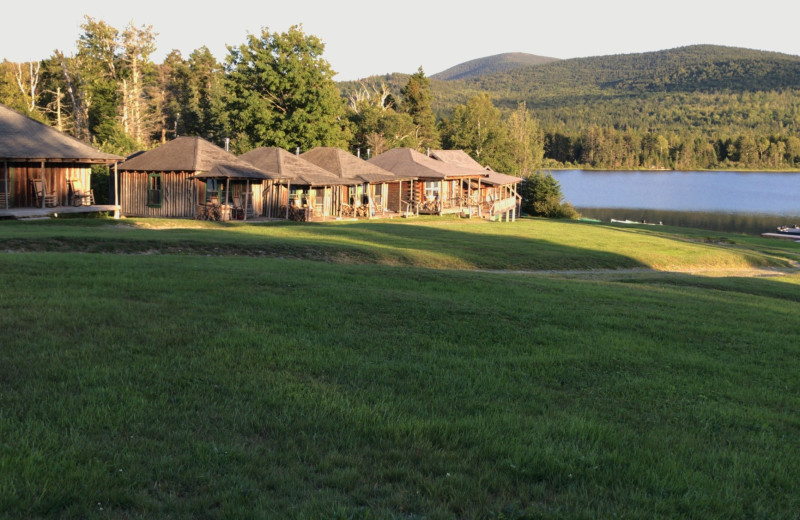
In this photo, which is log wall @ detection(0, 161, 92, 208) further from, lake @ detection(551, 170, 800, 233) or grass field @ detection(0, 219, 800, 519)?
lake @ detection(551, 170, 800, 233)

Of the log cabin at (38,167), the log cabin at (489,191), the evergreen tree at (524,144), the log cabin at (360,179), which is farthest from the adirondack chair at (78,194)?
the evergreen tree at (524,144)

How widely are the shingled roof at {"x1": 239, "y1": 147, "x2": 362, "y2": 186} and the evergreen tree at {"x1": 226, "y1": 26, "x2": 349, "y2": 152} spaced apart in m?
16.3

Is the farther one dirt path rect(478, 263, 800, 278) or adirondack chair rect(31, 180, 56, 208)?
adirondack chair rect(31, 180, 56, 208)

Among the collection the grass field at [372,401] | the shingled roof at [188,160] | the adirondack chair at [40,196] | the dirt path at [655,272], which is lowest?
the dirt path at [655,272]

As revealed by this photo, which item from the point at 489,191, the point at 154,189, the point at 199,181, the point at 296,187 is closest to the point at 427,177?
the point at 296,187

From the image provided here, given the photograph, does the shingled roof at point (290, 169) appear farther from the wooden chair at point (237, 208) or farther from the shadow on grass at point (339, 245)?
the shadow on grass at point (339, 245)

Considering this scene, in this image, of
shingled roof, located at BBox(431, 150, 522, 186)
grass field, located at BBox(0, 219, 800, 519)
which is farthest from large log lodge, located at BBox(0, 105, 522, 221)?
grass field, located at BBox(0, 219, 800, 519)

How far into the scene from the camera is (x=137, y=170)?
128ft

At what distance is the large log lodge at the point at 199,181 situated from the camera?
33.3 meters

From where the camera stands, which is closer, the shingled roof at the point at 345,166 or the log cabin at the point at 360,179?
the log cabin at the point at 360,179

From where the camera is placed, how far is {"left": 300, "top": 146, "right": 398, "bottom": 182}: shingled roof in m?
47.0

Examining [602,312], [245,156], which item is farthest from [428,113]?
[602,312]

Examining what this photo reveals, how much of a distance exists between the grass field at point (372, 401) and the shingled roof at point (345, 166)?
3365cm

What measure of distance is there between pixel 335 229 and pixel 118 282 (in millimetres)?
19936
